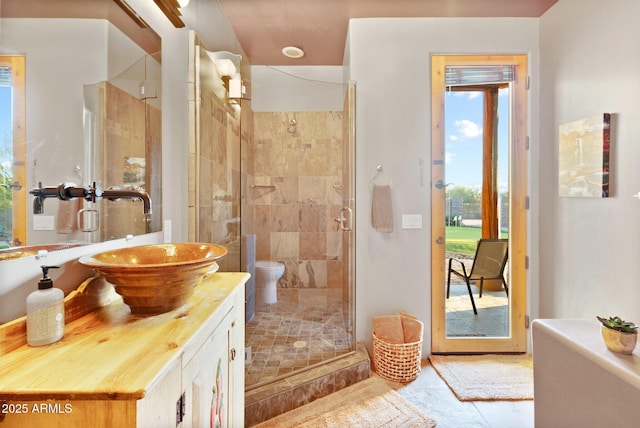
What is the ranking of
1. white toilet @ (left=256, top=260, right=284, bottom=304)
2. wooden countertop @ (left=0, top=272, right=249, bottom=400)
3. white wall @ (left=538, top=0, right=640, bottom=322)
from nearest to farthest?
1. wooden countertop @ (left=0, top=272, right=249, bottom=400)
2. white wall @ (left=538, top=0, right=640, bottom=322)
3. white toilet @ (left=256, top=260, right=284, bottom=304)

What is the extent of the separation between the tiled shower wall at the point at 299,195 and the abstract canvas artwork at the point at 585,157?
197 centimetres

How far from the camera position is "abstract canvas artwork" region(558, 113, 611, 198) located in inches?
67.5

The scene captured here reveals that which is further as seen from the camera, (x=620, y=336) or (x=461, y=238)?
(x=461, y=238)

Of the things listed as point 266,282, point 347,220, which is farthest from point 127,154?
point 266,282

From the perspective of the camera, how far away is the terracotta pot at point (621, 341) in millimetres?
1103

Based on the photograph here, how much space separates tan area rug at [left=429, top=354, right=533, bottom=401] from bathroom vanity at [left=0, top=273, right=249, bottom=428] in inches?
62.5

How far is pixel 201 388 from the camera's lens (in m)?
0.91

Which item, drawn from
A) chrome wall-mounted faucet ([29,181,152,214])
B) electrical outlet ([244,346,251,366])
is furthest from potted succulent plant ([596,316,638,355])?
chrome wall-mounted faucet ([29,181,152,214])

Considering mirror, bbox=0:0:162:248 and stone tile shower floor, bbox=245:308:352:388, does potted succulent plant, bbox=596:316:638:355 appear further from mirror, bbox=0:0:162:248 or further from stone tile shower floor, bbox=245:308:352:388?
mirror, bbox=0:0:162:248

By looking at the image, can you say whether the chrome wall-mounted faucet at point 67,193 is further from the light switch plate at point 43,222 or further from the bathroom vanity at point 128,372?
the bathroom vanity at point 128,372

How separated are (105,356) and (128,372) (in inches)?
5.1

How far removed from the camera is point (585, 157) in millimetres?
1838

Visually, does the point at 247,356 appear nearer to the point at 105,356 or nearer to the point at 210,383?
the point at 210,383

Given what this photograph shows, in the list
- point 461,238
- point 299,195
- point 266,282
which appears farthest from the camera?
point 299,195
